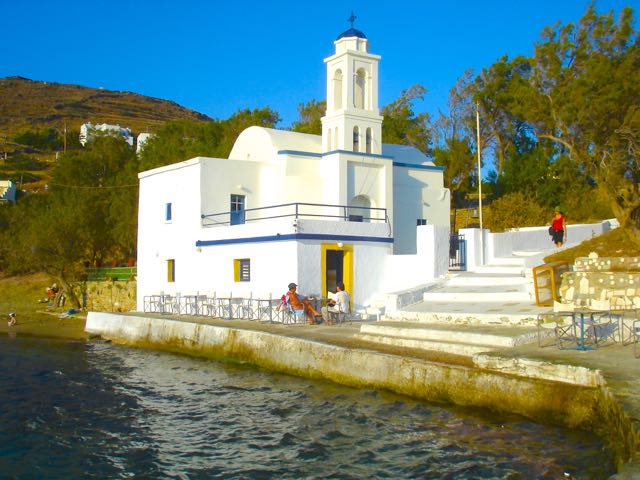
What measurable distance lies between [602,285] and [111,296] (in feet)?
80.8

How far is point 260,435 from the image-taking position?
10992 mm

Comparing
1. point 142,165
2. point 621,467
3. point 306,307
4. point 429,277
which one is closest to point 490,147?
point 142,165

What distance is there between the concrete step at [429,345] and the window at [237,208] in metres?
10.1

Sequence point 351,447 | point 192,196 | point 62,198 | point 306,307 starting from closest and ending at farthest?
point 351,447
point 306,307
point 192,196
point 62,198

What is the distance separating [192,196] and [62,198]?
21661 millimetres

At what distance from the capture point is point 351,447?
10016mm

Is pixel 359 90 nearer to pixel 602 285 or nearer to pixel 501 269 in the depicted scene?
pixel 501 269

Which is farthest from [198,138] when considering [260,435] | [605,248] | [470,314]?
[260,435]

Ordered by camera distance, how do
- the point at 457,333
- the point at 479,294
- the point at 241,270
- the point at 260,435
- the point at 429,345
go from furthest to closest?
1. the point at 241,270
2. the point at 479,294
3. the point at 457,333
4. the point at 429,345
5. the point at 260,435

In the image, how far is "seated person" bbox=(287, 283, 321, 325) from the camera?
18719mm

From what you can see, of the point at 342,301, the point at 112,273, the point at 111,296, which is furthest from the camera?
the point at 112,273

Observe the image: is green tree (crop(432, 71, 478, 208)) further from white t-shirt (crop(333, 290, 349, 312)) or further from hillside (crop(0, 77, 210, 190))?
hillside (crop(0, 77, 210, 190))

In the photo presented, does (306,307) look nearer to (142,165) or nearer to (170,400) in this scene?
(170,400)

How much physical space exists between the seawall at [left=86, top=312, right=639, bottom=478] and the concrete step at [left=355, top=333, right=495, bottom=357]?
0.75 m
